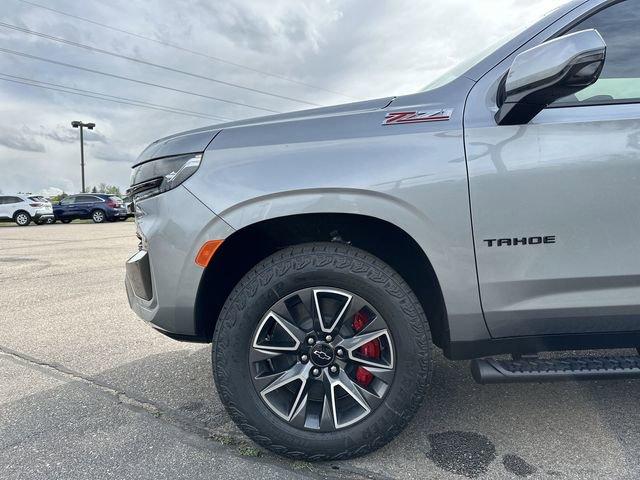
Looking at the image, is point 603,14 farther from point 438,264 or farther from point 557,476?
point 557,476

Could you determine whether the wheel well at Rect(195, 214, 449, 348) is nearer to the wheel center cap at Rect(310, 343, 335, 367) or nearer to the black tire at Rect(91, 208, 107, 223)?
the wheel center cap at Rect(310, 343, 335, 367)

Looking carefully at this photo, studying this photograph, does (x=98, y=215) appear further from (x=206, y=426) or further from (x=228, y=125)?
(x=228, y=125)

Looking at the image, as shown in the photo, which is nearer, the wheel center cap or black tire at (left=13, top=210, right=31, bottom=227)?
the wheel center cap

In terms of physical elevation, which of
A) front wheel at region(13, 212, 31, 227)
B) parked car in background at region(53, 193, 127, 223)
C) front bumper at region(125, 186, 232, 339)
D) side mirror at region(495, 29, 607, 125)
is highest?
side mirror at region(495, 29, 607, 125)

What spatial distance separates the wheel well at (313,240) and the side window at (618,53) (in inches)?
37.8

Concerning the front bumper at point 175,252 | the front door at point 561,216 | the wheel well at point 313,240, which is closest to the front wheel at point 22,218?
the front bumper at point 175,252

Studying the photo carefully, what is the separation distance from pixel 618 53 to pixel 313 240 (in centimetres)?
161

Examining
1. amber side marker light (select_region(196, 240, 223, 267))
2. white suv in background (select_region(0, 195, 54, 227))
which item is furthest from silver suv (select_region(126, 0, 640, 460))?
white suv in background (select_region(0, 195, 54, 227))

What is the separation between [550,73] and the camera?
160 centimetres

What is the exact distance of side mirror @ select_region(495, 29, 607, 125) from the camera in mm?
1575

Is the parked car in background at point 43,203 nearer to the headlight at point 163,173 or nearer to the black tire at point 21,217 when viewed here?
the black tire at point 21,217

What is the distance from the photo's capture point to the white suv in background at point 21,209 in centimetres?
2139

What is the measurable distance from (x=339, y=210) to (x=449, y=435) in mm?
1261

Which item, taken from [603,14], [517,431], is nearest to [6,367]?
[517,431]
